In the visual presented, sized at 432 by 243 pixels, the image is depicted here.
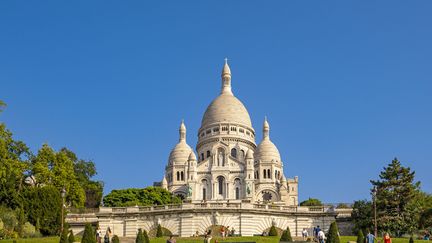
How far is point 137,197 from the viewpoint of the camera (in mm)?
95875

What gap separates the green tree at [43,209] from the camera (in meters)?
58.4

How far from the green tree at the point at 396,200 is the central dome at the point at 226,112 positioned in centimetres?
7140

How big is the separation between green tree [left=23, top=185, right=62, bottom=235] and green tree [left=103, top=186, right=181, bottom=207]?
3003 cm

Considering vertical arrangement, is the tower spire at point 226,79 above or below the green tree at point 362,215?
above

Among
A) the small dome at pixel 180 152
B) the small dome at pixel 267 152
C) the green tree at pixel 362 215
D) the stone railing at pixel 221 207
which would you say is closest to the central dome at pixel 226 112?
the small dome at pixel 180 152

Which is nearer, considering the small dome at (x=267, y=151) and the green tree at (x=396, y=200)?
the green tree at (x=396, y=200)

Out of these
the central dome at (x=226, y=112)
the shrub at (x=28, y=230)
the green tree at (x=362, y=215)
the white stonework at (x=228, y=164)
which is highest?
the central dome at (x=226, y=112)

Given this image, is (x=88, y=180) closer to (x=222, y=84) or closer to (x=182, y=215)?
(x=182, y=215)

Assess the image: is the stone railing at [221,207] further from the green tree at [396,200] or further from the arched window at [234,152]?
the arched window at [234,152]

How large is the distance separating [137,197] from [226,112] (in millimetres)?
42172

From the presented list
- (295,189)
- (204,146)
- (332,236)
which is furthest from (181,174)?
(332,236)

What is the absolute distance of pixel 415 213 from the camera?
6044 centimetres

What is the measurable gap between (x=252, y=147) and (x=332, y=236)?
305ft

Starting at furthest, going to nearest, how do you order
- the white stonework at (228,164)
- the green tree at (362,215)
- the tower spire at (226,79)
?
1. the tower spire at (226,79)
2. the white stonework at (228,164)
3. the green tree at (362,215)
